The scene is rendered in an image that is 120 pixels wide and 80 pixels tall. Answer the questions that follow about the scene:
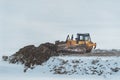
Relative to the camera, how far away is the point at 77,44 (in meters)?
46.9

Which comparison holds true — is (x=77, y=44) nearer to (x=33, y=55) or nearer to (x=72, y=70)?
(x=33, y=55)

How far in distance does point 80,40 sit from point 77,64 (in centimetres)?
1146

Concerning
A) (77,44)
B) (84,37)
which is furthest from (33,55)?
(84,37)

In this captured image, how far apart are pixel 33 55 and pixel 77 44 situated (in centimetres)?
646

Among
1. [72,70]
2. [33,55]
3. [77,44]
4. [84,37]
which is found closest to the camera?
[72,70]

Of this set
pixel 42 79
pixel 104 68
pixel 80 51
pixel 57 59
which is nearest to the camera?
pixel 42 79

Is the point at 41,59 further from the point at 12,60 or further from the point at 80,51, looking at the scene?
the point at 80,51

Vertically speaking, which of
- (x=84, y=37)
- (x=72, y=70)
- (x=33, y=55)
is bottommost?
(x=72, y=70)

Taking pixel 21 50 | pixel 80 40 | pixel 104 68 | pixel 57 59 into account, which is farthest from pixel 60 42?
pixel 104 68

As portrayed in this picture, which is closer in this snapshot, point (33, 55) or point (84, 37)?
point (33, 55)

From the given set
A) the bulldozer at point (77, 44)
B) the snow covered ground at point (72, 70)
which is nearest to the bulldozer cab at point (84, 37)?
the bulldozer at point (77, 44)

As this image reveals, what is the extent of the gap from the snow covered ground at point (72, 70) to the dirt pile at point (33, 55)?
1.09m

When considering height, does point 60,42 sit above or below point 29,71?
above

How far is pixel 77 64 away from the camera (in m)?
37.3
